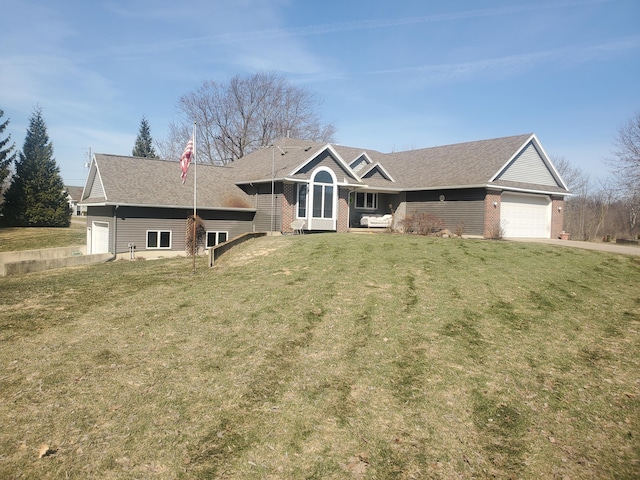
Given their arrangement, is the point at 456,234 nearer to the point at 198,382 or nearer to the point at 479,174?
the point at 479,174

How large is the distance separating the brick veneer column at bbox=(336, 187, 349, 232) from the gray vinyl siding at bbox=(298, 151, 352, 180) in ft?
3.28

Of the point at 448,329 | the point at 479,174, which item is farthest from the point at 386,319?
the point at 479,174

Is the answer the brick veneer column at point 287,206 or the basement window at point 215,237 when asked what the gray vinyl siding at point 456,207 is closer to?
the brick veneer column at point 287,206

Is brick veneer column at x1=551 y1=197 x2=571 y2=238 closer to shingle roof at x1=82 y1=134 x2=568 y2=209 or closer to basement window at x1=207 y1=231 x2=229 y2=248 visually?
shingle roof at x1=82 y1=134 x2=568 y2=209

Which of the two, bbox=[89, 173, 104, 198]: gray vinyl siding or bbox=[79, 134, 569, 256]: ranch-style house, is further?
bbox=[89, 173, 104, 198]: gray vinyl siding

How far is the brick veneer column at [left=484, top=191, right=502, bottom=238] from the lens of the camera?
23375 millimetres

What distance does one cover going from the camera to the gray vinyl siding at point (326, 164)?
76.8 ft

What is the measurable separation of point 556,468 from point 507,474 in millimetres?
540

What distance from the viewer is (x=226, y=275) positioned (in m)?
13.1

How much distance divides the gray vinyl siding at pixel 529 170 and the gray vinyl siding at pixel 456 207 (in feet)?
6.43

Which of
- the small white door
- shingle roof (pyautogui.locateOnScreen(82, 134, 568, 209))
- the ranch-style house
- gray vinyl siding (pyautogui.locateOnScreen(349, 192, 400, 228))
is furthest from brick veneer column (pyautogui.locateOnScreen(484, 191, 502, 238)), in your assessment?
the small white door

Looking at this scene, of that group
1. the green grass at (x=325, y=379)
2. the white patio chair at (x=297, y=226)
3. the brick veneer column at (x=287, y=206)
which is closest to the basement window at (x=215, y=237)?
the brick veneer column at (x=287, y=206)

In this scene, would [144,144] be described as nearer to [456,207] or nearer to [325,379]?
[456,207]

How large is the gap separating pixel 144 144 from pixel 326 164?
3473 centimetres
